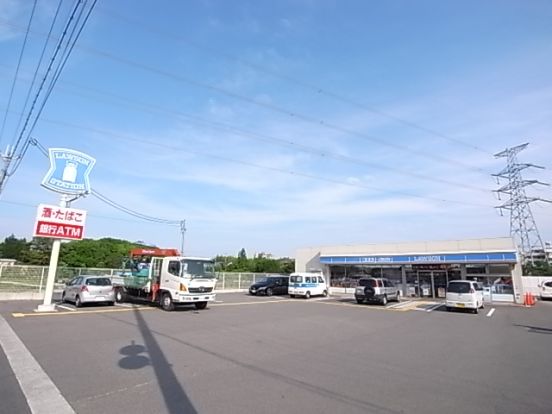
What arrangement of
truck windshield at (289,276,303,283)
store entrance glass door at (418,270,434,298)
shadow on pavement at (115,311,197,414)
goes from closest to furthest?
shadow on pavement at (115,311,197,414), truck windshield at (289,276,303,283), store entrance glass door at (418,270,434,298)

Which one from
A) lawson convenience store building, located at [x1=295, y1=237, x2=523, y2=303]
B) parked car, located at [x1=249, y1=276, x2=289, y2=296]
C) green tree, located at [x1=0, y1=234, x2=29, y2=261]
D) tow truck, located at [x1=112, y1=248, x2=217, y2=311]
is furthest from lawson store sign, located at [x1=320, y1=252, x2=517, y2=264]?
green tree, located at [x1=0, y1=234, x2=29, y2=261]

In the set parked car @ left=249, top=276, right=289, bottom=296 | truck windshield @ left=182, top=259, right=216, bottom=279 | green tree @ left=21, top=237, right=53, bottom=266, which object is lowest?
parked car @ left=249, top=276, right=289, bottom=296

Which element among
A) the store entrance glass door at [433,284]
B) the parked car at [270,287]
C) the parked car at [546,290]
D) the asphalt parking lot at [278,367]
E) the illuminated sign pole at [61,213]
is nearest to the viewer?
the asphalt parking lot at [278,367]

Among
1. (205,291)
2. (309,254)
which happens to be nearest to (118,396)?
(205,291)

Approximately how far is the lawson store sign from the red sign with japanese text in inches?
946

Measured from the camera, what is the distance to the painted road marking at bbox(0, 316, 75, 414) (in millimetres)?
5211

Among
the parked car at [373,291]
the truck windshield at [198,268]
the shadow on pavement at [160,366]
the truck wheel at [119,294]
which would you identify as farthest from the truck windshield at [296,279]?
the shadow on pavement at [160,366]

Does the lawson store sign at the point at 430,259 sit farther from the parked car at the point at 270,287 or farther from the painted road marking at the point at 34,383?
the painted road marking at the point at 34,383

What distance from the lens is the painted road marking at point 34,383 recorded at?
17.1 feet

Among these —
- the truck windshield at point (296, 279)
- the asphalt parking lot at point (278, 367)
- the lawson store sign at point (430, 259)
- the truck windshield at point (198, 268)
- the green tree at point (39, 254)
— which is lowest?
the asphalt parking lot at point (278, 367)

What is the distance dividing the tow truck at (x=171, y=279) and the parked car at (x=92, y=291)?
150 cm

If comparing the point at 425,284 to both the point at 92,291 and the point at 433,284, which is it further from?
the point at 92,291

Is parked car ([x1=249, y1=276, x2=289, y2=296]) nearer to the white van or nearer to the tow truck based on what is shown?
the white van

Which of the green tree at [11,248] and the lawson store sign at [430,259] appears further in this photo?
the green tree at [11,248]
